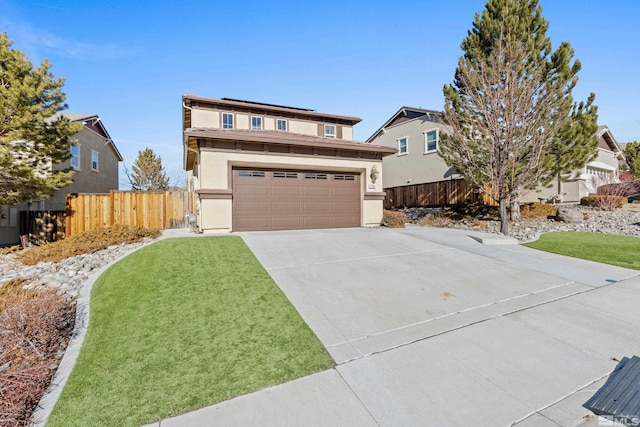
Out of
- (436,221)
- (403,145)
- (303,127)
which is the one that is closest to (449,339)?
(436,221)

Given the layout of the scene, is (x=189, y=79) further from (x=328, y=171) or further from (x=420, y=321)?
(x=420, y=321)

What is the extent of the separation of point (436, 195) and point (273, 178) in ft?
39.1

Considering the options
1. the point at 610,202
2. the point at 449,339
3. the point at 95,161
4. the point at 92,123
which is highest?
the point at 92,123

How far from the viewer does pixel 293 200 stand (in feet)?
40.6

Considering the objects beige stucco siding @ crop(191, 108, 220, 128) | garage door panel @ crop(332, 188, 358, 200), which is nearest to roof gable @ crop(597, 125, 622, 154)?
garage door panel @ crop(332, 188, 358, 200)

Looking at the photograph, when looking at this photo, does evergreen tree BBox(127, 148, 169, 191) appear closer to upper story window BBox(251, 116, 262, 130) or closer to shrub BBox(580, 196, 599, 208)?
upper story window BBox(251, 116, 262, 130)

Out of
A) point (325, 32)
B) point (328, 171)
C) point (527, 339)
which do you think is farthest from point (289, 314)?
point (325, 32)

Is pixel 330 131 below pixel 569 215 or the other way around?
the other way around

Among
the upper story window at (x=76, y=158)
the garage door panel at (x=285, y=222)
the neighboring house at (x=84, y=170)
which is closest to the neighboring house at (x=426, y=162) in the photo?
the garage door panel at (x=285, y=222)

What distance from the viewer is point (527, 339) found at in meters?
3.95

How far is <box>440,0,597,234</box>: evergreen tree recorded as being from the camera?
10.8m

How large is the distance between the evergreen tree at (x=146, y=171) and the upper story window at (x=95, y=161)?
26.8ft

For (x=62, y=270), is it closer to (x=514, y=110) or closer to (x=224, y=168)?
(x=224, y=168)

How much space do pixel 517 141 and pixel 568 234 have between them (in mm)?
4381
